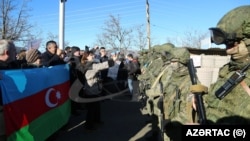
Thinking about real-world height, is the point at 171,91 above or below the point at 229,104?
below

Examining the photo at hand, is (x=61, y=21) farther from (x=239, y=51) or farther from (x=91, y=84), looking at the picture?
(x=239, y=51)

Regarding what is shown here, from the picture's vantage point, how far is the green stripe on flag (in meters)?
5.86

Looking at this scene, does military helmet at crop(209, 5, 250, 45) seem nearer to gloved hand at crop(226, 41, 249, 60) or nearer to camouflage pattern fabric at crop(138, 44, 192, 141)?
gloved hand at crop(226, 41, 249, 60)

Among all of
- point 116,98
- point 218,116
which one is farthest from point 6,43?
point 116,98

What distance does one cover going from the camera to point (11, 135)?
5.46 metres

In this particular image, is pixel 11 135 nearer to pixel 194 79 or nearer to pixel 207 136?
pixel 194 79

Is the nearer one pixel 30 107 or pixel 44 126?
pixel 30 107

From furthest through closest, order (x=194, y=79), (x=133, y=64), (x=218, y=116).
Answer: (x=133, y=64), (x=194, y=79), (x=218, y=116)

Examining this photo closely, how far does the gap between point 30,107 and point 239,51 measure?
3.90 metres

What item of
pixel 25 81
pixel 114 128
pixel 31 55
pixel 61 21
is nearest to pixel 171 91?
pixel 25 81

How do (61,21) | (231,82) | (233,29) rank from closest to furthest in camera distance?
1. (231,82)
2. (233,29)
3. (61,21)

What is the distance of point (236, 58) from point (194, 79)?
16.9 inches

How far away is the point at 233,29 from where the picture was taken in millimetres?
3506

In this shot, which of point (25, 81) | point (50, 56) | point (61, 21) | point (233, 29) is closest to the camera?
point (233, 29)
